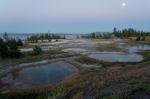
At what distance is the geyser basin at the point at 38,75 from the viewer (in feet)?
83.1

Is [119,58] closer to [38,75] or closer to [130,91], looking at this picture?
[38,75]

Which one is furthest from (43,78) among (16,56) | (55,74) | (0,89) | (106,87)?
(16,56)

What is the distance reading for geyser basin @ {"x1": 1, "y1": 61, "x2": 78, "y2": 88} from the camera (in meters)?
25.3

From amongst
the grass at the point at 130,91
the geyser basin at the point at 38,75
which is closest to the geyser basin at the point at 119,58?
the geyser basin at the point at 38,75

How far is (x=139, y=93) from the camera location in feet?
36.6

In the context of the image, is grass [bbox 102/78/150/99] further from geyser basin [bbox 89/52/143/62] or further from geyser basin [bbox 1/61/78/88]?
geyser basin [bbox 89/52/143/62]

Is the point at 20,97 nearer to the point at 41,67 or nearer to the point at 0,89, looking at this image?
the point at 0,89

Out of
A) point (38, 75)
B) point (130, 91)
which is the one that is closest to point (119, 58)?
point (38, 75)

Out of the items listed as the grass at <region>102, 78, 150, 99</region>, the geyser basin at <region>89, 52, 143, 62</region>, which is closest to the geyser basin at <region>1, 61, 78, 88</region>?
the geyser basin at <region>89, 52, 143, 62</region>

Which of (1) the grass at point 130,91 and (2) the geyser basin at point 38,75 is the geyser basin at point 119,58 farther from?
(1) the grass at point 130,91

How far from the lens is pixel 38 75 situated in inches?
1147

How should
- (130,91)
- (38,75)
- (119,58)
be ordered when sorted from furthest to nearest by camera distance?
(119,58)
(38,75)
(130,91)

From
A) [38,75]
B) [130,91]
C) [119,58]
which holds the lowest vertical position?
[38,75]

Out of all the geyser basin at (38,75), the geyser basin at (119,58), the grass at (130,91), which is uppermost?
the grass at (130,91)
